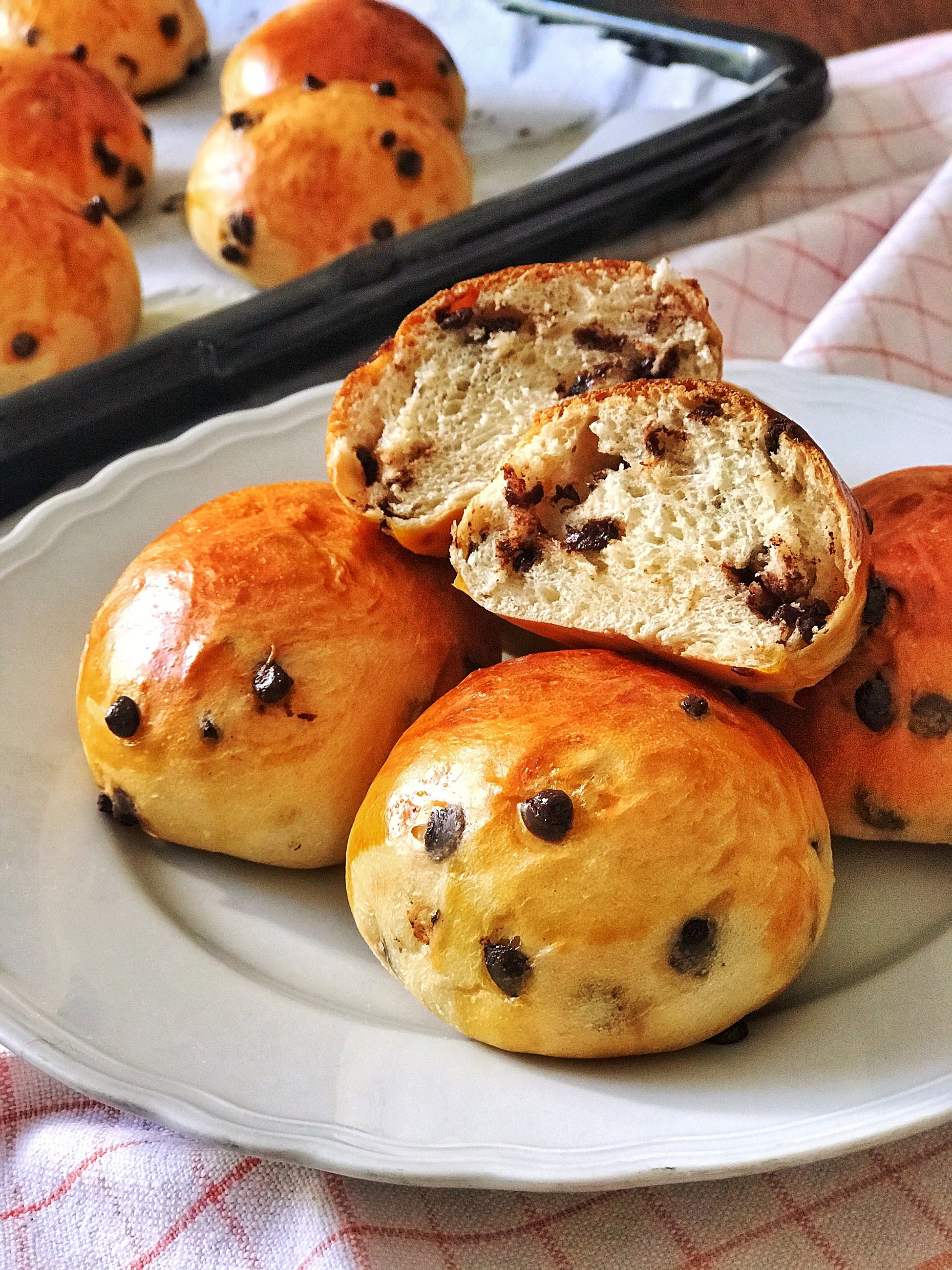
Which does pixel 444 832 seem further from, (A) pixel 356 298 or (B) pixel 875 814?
(A) pixel 356 298

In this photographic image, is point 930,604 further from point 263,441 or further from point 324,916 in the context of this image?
point 263,441

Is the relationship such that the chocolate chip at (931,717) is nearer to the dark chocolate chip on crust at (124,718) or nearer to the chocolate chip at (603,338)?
the chocolate chip at (603,338)

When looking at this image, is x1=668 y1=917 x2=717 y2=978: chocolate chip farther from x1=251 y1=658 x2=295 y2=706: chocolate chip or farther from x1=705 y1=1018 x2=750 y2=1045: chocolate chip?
x1=251 y1=658 x2=295 y2=706: chocolate chip

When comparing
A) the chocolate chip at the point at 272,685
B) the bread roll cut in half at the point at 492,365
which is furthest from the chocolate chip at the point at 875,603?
the chocolate chip at the point at 272,685

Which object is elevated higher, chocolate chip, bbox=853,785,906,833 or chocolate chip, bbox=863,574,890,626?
chocolate chip, bbox=863,574,890,626

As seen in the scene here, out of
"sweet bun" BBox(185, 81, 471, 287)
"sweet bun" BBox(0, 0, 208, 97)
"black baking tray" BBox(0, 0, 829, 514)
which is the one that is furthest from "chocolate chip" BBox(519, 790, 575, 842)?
"sweet bun" BBox(0, 0, 208, 97)

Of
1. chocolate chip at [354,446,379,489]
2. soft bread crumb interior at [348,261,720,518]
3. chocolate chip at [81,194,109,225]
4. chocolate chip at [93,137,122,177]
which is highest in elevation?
soft bread crumb interior at [348,261,720,518]
